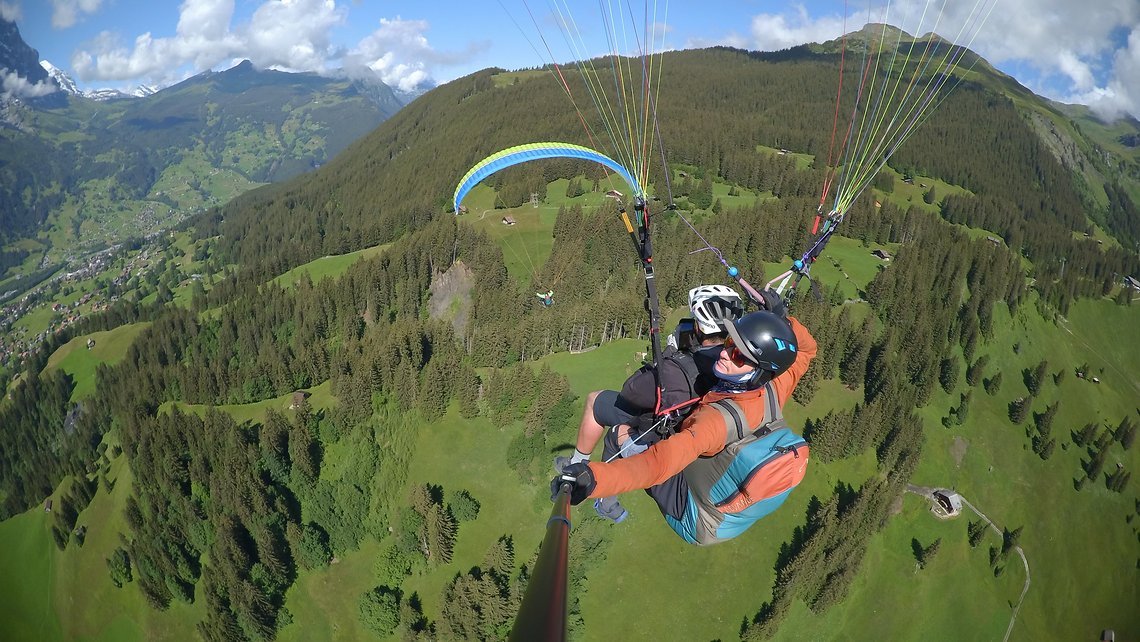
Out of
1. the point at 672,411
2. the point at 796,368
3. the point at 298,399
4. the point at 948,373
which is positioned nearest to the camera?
the point at 672,411

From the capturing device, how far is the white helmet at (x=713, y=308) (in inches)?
355

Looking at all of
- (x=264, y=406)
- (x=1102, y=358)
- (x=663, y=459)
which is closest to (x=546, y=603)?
(x=663, y=459)

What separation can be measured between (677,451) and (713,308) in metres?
3.57

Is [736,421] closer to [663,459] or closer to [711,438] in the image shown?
[711,438]

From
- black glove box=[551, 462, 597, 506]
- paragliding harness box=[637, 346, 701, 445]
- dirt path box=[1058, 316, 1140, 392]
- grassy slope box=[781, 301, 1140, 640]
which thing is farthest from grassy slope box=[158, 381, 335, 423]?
dirt path box=[1058, 316, 1140, 392]

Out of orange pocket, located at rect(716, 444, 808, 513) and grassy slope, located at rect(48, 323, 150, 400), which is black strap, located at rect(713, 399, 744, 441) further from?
grassy slope, located at rect(48, 323, 150, 400)

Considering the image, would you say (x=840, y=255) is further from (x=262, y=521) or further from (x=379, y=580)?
(x=262, y=521)

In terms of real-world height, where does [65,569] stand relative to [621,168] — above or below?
below

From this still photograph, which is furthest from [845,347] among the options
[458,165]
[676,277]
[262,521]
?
[458,165]

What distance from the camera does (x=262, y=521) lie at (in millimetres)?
57875

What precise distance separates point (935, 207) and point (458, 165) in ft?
458

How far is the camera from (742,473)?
7.12m

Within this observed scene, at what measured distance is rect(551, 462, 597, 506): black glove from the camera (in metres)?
5.42

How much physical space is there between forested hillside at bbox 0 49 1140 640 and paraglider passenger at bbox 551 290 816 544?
143 ft
